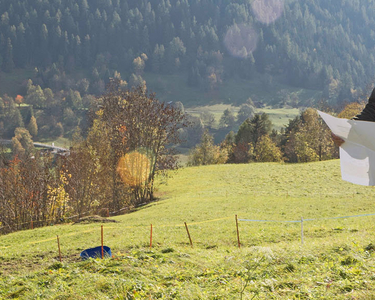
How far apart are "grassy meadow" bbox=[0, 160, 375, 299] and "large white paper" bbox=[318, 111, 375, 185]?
262 cm

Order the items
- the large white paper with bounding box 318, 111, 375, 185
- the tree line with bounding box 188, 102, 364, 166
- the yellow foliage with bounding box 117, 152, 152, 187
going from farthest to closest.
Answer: the tree line with bounding box 188, 102, 364, 166
the yellow foliage with bounding box 117, 152, 152, 187
the large white paper with bounding box 318, 111, 375, 185

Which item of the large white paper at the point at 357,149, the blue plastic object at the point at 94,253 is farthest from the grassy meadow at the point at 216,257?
the large white paper at the point at 357,149

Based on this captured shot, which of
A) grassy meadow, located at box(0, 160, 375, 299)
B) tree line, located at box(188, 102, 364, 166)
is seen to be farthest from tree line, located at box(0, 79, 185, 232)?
tree line, located at box(188, 102, 364, 166)

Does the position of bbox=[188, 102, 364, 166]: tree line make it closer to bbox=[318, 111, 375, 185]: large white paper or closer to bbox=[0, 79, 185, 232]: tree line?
bbox=[0, 79, 185, 232]: tree line

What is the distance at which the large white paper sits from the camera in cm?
582

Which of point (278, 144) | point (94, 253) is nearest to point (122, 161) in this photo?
point (94, 253)

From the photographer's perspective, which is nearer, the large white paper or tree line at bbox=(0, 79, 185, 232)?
the large white paper

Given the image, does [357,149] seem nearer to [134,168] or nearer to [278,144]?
[134,168]

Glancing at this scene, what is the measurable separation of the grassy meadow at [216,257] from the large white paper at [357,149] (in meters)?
2.62

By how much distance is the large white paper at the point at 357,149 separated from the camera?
19.1ft

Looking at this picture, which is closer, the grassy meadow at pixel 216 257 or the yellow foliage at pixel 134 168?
the grassy meadow at pixel 216 257

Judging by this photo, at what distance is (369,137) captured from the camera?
5.84 meters

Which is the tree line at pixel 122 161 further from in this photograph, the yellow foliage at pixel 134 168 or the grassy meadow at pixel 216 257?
the grassy meadow at pixel 216 257

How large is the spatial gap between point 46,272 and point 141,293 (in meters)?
4.57
